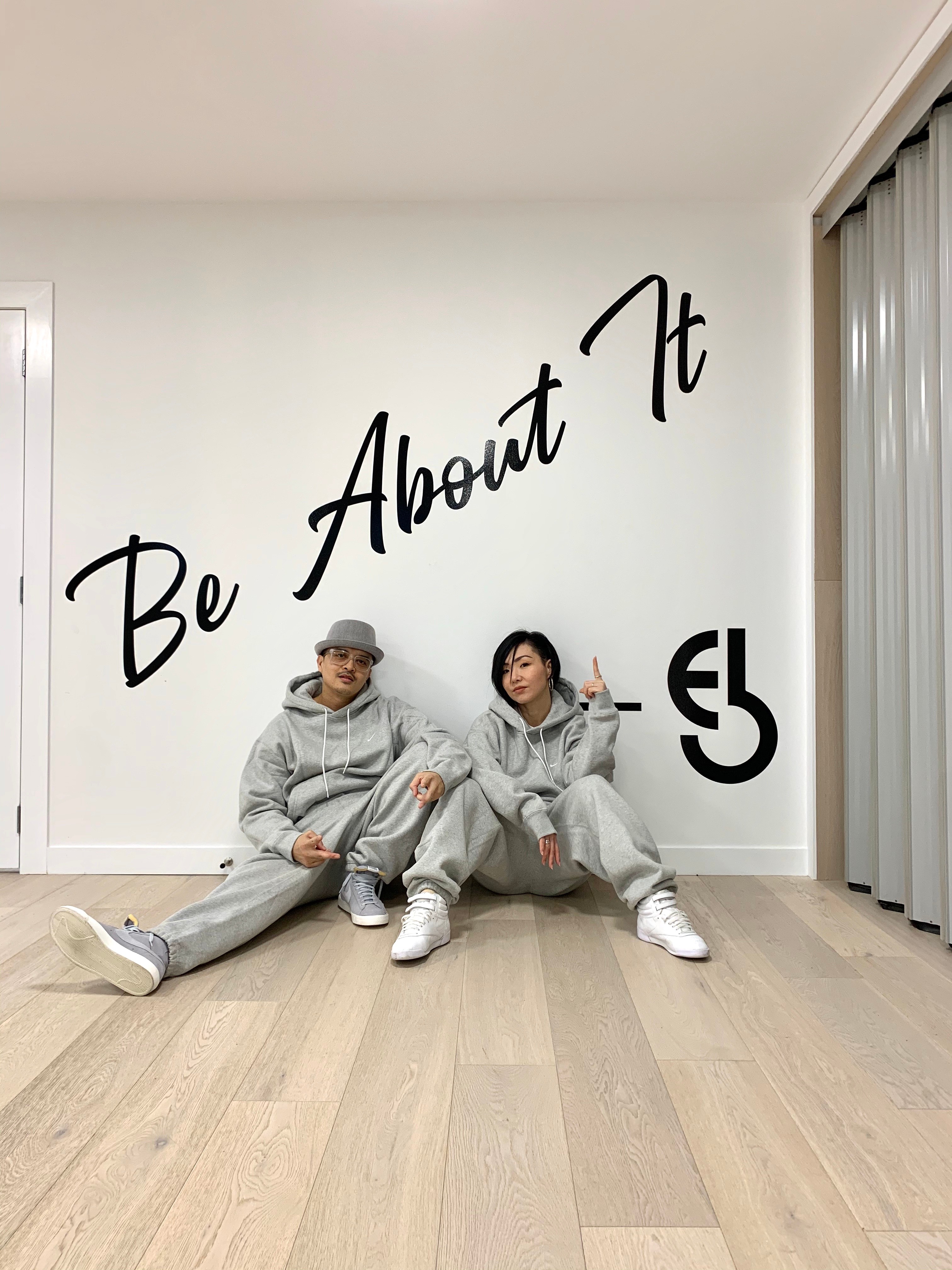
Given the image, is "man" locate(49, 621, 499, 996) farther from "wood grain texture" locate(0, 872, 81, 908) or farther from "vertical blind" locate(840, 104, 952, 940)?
"vertical blind" locate(840, 104, 952, 940)

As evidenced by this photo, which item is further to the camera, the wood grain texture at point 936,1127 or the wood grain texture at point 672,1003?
the wood grain texture at point 672,1003

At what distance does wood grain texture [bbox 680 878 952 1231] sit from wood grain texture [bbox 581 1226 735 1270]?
0.23 meters

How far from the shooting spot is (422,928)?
2.23 metres

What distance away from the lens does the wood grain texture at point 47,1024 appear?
1.58m

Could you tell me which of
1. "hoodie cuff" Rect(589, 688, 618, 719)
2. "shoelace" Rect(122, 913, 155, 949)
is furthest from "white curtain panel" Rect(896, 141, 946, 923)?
"shoelace" Rect(122, 913, 155, 949)

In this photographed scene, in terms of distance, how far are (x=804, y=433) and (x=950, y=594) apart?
3.46 ft

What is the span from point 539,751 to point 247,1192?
1.77 metres

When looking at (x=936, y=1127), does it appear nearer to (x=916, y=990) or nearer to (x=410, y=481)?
(x=916, y=990)

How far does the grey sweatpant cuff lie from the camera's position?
2.37 m

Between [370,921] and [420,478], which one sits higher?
[420,478]

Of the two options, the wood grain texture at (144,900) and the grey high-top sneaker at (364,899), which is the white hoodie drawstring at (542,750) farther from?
the wood grain texture at (144,900)

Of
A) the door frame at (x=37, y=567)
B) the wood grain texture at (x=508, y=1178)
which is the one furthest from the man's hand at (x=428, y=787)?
the door frame at (x=37, y=567)

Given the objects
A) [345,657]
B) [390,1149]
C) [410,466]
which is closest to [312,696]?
[345,657]

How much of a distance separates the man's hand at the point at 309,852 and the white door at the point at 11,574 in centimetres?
130
